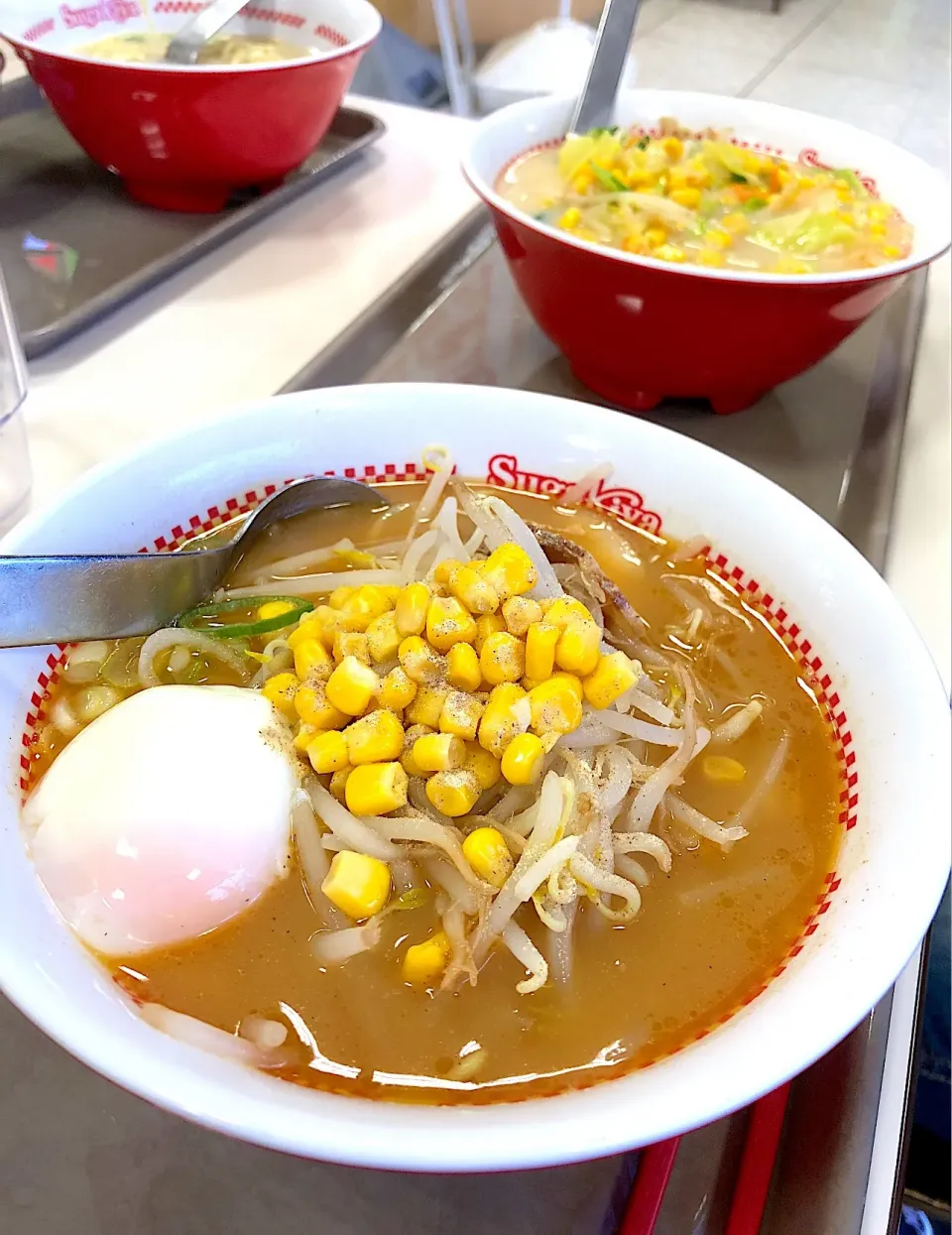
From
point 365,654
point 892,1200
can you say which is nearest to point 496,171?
point 365,654

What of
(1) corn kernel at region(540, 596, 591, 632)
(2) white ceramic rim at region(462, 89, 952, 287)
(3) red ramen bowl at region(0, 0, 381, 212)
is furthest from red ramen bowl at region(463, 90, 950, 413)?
(1) corn kernel at region(540, 596, 591, 632)

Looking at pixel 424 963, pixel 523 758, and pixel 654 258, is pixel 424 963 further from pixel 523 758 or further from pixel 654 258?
pixel 654 258

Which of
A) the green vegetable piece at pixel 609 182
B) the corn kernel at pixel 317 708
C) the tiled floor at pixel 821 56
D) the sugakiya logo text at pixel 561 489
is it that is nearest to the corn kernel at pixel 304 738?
the corn kernel at pixel 317 708

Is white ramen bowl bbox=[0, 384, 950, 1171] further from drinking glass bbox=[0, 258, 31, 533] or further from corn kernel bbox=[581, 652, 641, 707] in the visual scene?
drinking glass bbox=[0, 258, 31, 533]

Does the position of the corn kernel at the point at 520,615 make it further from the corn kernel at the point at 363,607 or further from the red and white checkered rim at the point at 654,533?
the red and white checkered rim at the point at 654,533

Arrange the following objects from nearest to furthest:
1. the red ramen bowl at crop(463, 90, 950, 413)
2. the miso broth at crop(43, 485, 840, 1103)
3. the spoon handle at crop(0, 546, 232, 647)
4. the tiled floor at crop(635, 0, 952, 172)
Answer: the miso broth at crop(43, 485, 840, 1103) < the spoon handle at crop(0, 546, 232, 647) < the red ramen bowl at crop(463, 90, 950, 413) < the tiled floor at crop(635, 0, 952, 172)
